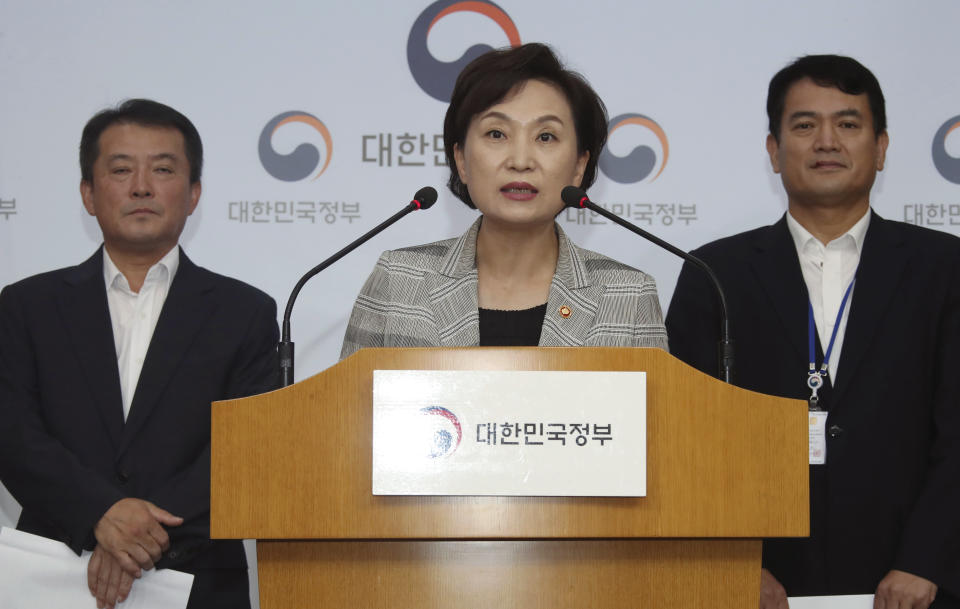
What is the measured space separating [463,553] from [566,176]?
0.99 metres

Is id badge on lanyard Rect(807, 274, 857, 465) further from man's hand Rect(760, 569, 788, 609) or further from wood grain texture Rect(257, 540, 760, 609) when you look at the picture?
wood grain texture Rect(257, 540, 760, 609)

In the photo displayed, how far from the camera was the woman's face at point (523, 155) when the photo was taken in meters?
2.11

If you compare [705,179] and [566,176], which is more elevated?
[705,179]

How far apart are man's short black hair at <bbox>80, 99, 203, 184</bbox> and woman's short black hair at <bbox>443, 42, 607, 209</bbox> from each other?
980 mm

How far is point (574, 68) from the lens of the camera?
3.06 meters

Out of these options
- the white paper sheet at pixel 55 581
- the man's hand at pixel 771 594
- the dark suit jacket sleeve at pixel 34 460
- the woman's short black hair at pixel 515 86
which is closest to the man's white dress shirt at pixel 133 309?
the dark suit jacket sleeve at pixel 34 460

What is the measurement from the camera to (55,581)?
2.19 meters

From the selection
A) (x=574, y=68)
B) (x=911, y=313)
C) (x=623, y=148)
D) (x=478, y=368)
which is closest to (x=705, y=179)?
(x=623, y=148)

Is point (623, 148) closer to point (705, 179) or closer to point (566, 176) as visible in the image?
point (705, 179)

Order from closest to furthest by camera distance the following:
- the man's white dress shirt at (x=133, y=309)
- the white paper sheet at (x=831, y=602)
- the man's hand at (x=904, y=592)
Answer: the white paper sheet at (x=831, y=602) < the man's hand at (x=904, y=592) < the man's white dress shirt at (x=133, y=309)

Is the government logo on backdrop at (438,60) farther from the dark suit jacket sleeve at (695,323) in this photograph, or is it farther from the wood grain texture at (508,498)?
the wood grain texture at (508,498)

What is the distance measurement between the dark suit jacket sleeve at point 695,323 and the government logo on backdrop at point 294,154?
1.25 m

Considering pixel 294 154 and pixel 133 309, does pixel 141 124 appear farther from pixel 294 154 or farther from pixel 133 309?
pixel 133 309

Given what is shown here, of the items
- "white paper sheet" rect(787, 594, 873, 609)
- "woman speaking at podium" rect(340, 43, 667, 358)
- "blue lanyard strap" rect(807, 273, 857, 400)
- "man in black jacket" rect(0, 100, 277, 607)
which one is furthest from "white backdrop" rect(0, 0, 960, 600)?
"white paper sheet" rect(787, 594, 873, 609)
